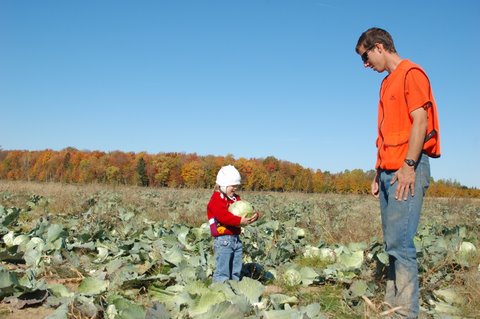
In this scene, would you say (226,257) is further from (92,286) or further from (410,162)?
(410,162)

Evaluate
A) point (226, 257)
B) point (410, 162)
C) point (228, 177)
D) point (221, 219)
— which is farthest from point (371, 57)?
Result: point (226, 257)

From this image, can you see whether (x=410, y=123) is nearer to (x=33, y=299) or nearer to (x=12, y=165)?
(x=33, y=299)

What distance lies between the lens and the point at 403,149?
10.5 feet

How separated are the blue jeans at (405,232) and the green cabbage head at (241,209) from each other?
143 cm

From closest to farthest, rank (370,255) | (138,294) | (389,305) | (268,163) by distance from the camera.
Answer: (389,305)
(138,294)
(370,255)
(268,163)

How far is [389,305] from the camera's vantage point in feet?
11.4

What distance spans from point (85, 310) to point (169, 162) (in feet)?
194

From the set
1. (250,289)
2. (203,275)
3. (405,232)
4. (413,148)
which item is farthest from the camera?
(203,275)

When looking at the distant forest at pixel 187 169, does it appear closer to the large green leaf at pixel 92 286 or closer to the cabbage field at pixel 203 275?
the cabbage field at pixel 203 275

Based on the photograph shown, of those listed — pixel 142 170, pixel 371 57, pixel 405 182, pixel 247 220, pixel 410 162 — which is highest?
pixel 142 170

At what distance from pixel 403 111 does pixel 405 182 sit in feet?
1.71

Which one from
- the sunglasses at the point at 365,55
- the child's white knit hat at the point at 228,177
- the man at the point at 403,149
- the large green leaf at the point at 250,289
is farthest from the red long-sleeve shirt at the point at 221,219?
the sunglasses at the point at 365,55

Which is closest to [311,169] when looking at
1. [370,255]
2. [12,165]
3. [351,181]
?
[351,181]

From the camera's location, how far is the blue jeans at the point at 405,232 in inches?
124
